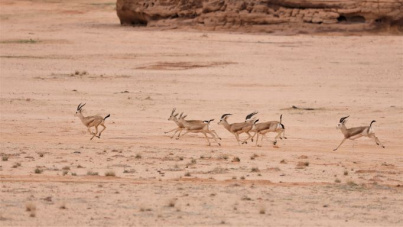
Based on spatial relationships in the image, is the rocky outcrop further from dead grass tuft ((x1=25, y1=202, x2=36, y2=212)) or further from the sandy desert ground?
dead grass tuft ((x1=25, y1=202, x2=36, y2=212))

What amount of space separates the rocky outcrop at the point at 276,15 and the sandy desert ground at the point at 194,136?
7.75ft

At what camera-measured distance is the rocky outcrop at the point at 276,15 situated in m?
44.8

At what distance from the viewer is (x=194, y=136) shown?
21.8 metres

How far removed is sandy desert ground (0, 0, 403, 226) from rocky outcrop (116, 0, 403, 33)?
236cm

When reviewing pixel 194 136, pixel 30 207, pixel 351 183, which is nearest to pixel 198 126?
pixel 194 136

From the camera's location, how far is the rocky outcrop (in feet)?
147

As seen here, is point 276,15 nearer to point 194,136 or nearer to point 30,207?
point 194,136

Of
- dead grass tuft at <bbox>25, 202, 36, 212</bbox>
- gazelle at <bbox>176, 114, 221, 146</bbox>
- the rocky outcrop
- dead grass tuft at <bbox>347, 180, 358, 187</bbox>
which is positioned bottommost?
dead grass tuft at <bbox>25, 202, 36, 212</bbox>

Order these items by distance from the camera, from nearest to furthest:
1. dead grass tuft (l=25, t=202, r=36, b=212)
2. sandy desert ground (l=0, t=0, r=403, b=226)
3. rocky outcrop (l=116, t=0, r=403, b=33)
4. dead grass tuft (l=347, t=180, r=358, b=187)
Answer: dead grass tuft (l=25, t=202, r=36, b=212) → sandy desert ground (l=0, t=0, r=403, b=226) → dead grass tuft (l=347, t=180, r=358, b=187) → rocky outcrop (l=116, t=0, r=403, b=33)

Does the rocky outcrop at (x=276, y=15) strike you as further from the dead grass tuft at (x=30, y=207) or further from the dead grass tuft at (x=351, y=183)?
the dead grass tuft at (x=30, y=207)

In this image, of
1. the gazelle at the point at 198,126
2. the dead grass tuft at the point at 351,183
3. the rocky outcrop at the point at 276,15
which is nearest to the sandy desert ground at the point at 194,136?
the dead grass tuft at the point at 351,183

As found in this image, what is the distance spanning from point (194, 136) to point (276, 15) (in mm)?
25621

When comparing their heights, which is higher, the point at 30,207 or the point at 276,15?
the point at 276,15

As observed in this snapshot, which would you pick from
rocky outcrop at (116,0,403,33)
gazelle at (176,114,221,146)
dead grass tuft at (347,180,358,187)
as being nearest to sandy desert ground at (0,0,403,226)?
dead grass tuft at (347,180,358,187)
